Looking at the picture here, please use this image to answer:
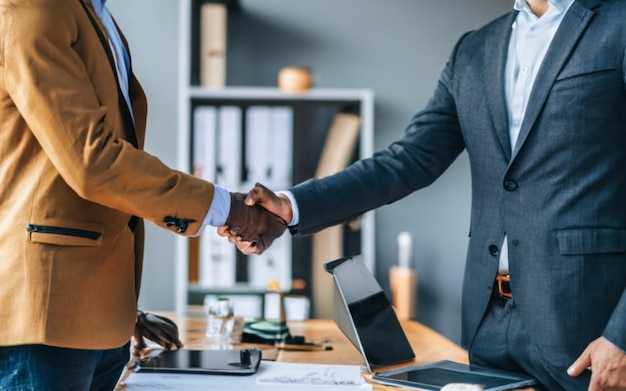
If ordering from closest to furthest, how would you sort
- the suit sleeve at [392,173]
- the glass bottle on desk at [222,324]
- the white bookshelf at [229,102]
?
1. the suit sleeve at [392,173]
2. the glass bottle on desk at [222,324]
3. the white bookshelf at [229,102]

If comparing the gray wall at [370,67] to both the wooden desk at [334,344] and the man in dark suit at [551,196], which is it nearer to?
the wooden desk at [334,344]

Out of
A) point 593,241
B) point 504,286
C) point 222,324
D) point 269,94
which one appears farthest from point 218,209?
point 269,94

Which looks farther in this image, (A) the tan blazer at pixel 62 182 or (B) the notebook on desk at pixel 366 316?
(B) the notebook on desk at pixel 366 316

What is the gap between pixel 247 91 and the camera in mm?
3510

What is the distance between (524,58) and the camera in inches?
66.4

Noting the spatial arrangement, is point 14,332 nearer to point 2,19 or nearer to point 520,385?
point 2,19

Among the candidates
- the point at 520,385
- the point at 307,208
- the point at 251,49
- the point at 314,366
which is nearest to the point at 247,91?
the point at 251,49

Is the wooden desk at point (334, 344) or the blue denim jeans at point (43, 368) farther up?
the blue denim jeans at point (43, 368)

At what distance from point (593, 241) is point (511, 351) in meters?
0.30

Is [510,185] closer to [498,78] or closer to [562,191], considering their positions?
[562,191]

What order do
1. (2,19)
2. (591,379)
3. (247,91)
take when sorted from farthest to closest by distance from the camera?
(247,91) < (591,379) < (2,19)

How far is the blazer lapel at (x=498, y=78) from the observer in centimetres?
164

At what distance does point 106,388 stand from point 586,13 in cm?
134

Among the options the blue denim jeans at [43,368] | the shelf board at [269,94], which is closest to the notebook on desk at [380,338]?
the blue denim jeans at [43,368]
